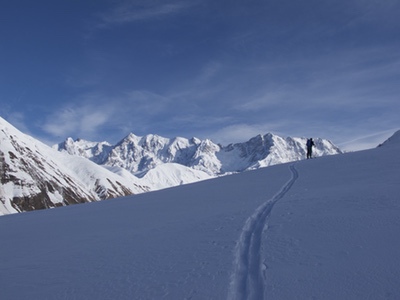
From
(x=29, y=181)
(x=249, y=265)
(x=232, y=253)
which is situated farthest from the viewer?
(x=29, y=181)

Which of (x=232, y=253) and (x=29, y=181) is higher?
(x=29, y=181)

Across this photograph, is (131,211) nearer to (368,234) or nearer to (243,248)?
(243,248)

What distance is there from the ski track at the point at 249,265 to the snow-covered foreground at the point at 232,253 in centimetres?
2

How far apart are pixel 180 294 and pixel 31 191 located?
142 m

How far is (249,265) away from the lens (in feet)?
24.6

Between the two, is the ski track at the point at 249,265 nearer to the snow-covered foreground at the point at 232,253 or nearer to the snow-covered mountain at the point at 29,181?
the snow-covered foreground at the point at 232,253

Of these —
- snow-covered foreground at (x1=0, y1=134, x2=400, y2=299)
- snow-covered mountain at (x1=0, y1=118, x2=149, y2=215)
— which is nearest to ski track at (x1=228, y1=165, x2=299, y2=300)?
snow-covered foreground at (x1=0, y1=134, x2=400, y2=299)

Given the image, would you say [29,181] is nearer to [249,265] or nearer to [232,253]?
[232,253]

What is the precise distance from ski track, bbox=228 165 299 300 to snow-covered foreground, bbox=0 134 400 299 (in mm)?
23

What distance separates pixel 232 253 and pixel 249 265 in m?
0.87

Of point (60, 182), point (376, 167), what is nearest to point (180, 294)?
point (376, 167)

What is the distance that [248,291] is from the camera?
638cm

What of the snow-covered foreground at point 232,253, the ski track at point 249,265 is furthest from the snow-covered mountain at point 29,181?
the ski track at point 249,265

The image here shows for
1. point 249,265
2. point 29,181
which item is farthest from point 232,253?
point 29,181
